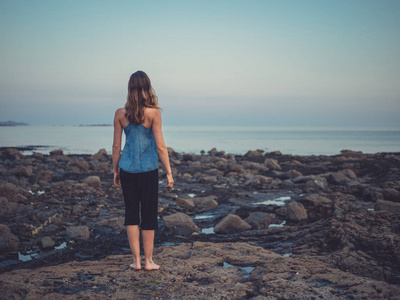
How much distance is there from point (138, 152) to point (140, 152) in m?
0.02

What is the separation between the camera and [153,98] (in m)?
3.67

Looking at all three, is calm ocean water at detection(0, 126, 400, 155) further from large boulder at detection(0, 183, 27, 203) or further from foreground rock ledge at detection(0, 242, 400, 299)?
foreground rock ledge at detection(0, 242, 400, 299)

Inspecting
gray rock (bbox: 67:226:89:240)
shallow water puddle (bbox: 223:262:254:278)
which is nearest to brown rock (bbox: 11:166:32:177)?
gray rock (bbox: 67:226:89:240)

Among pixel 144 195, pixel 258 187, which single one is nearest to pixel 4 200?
pixel 144 195

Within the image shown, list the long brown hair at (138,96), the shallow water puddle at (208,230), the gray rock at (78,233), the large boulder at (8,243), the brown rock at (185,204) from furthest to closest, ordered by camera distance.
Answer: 1. the brown rock at (185,204)
2. the shallow water puddle at (208,230)
3. the gray rock at (78,233)
4. the large boulder at (8,243)
5. the long brown hair at (138,96)

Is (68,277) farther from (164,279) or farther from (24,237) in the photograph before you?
(24,237)

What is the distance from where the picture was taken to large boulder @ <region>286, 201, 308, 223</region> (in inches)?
306

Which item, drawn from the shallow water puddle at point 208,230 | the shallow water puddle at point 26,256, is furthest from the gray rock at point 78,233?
the shallow water puddle at point 208,230

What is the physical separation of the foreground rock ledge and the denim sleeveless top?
1271 mm

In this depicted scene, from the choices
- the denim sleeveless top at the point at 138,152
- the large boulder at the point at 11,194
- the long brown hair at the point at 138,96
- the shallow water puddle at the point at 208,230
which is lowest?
the shallow water puddle at the point at 208,230

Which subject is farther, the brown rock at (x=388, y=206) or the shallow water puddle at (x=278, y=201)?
the shallow water puddle at (x=278, y=201)

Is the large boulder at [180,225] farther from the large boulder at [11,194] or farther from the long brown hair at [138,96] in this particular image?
the large boulder at [11,194]

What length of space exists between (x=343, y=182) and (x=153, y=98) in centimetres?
1221

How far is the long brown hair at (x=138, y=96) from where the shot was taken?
11.8 ft
